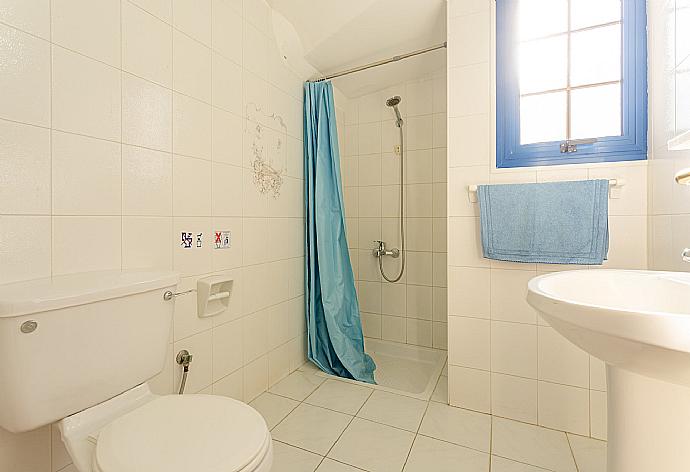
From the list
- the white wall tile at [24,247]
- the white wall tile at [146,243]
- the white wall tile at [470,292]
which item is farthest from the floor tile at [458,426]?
the white wall tile at [24,247]

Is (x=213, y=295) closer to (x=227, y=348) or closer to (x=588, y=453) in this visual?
(x=227, y=348)

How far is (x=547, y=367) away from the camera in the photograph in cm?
161

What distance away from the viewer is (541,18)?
1627 mm

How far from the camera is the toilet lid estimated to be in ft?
2.54

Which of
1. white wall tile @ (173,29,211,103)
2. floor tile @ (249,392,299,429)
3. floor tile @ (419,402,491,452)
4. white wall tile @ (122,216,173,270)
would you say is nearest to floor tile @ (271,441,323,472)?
floor tile @ (249,392,299,429)

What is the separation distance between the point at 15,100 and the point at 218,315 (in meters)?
1.04

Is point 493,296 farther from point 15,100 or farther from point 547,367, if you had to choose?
point 15,100

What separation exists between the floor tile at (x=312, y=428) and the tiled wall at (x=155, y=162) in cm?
29

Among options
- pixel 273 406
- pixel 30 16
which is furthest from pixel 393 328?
pixel 30 16

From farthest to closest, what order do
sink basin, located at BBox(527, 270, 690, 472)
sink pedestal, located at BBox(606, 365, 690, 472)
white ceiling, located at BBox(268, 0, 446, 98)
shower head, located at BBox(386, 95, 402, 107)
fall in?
shower head, located at BBox(386, 95, 402, 107) → white ceiling, located at BBox(268, 0, 446, 98) → sink pedestal, located at BBox(606, 365, 690, 472) → sink basin, located at BBox(527, 270, 690, 472)

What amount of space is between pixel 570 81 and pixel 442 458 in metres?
1.72

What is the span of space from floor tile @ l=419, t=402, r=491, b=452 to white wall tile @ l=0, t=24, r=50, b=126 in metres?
1.83

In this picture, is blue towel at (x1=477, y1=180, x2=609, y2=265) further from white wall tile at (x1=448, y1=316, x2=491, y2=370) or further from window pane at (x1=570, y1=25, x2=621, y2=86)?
window pane at (x1=570, y1=25, x2=621, y2=86)

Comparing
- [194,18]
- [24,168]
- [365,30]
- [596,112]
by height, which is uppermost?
[365,30]
